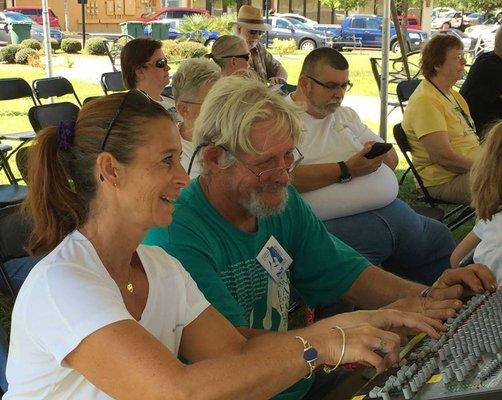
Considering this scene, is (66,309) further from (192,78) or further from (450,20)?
Result: (450,20)

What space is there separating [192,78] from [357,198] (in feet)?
3.54

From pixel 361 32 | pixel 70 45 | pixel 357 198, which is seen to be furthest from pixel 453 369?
pixel 361 32

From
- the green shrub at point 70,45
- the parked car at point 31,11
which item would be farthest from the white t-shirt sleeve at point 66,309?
the parked car at point 31,11

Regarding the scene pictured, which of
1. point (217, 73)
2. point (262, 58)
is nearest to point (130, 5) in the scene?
point (262, 58)

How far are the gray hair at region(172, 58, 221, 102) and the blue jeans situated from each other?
1.00 meters

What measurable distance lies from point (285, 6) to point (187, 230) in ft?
136

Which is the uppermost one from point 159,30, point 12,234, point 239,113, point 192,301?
point 239,113

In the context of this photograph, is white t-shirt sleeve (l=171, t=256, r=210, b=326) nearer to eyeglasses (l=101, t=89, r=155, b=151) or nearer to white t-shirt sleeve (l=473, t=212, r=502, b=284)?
eyeglasses (l=101, t=89, r=155, b=151)

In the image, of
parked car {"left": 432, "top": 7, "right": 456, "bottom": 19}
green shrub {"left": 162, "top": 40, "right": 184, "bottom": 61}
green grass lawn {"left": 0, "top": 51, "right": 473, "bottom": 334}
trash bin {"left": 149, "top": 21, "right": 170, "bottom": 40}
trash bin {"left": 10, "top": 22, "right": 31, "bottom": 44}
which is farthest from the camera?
parked car {"left": 432, "top": 7, "right": 456, "bottom": 19}

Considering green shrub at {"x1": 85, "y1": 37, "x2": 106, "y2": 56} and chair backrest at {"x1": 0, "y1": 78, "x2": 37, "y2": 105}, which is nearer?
chair backrest at {"x1": 0, "y1": 78, "x2": 37, "y2": 105}

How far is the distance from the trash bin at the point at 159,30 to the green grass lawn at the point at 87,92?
14.4 ft

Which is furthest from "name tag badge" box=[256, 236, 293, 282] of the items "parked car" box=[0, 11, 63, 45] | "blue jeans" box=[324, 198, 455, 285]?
"parked car" box=[0, 11, 63, 45]

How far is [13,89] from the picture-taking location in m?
7.41

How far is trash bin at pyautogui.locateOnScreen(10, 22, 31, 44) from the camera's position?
77.1ft
